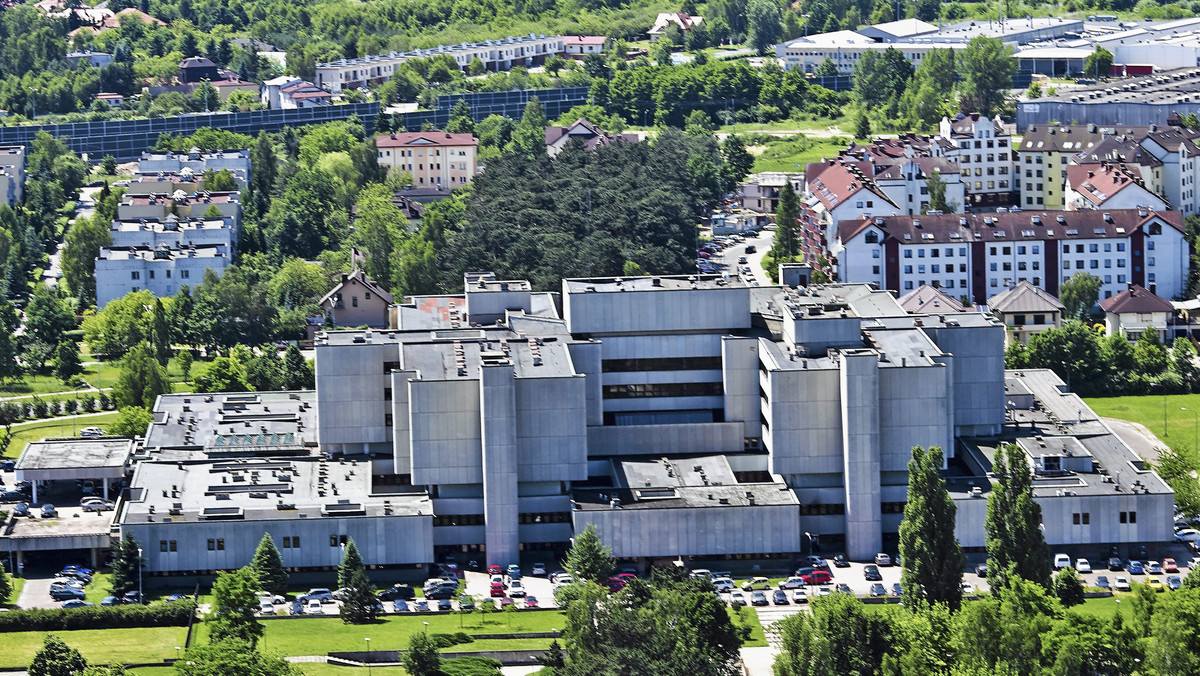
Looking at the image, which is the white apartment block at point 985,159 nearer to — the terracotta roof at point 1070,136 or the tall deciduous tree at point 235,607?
the terracotta roof at point 1070,136

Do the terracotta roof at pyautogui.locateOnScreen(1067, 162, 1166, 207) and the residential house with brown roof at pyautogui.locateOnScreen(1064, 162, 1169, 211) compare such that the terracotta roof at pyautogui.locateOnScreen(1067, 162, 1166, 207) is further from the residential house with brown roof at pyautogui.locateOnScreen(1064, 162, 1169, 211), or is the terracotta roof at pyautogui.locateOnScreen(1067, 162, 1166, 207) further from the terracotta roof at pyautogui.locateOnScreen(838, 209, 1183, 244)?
the terracotta roof at pyautogui.locateOnScreen(838, 209, 1183, 244)

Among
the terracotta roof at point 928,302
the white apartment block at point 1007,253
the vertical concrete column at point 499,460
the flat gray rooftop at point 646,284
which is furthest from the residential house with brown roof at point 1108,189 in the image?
the vertical concrete column at point 499,460

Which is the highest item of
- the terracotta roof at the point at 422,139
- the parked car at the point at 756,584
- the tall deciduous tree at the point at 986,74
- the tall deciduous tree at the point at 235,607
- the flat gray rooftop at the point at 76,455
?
the tall deciduous tree at the point at 986,74

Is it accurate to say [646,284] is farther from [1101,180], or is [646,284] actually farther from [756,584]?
[1101,180]

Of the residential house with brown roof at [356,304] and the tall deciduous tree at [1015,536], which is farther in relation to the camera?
the residential house with brown roof at [356,304]

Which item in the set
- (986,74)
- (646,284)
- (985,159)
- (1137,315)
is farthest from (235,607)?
(986,74)

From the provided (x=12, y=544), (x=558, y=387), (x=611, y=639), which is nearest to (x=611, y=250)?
(x=558, y=387)

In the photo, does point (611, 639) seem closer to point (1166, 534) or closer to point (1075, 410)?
point (1166, 534)

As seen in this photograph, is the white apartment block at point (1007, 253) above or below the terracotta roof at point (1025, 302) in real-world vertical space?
above

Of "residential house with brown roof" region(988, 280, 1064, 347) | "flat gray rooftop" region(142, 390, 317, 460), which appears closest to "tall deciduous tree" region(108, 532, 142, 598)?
"flat gray rooftop" region(142, 390, 317, 460)
